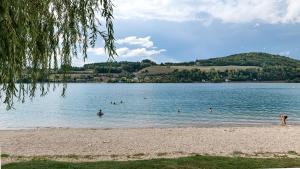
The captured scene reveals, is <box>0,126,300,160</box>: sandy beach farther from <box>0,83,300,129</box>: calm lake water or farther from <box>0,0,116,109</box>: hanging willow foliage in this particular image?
<box>0,83,300,129</box>: calm lake water

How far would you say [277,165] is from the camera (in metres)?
12.8

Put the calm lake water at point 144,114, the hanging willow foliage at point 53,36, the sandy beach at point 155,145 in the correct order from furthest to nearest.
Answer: the calm lake water at point 144,114, the sandy beach at point 155,145, the hanging willow foliage at point 53,36

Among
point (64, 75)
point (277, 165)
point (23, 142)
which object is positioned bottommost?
point (23, 142)

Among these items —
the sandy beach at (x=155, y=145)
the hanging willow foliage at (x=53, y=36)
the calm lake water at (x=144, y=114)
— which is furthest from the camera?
the calm lake water at (x=144, y=114)


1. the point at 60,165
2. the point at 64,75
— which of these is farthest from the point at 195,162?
the point at 64,75

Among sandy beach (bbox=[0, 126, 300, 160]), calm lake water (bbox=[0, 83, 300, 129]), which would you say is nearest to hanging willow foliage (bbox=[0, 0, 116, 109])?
sandy beach (bbox=[0, 126, 300, 160])

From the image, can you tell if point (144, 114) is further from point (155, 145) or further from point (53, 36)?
point (53, 36)

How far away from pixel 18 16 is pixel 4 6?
1.07 feet

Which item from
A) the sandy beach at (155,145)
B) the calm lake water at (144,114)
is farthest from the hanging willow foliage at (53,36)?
the calm lake water at (144,114)

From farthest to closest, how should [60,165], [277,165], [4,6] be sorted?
[277,165] < [60,165] < [4,6]

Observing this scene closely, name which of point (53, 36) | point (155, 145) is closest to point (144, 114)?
point (155, 145)

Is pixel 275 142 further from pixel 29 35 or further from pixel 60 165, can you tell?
pixel 29 35

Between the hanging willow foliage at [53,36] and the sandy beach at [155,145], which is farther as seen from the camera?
the sandy beach at [155,145]

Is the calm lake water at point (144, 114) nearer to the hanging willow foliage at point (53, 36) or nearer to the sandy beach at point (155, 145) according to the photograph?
the sandy beach at point (155, 145)
